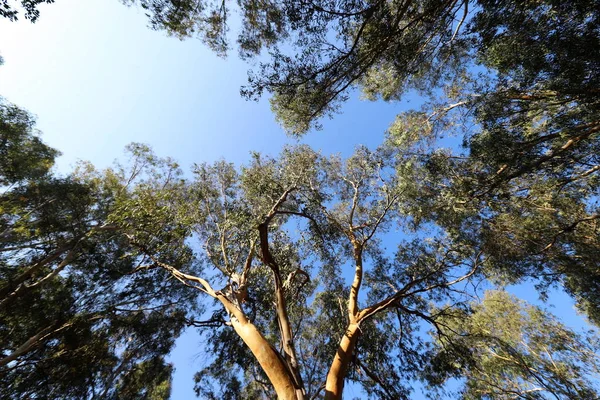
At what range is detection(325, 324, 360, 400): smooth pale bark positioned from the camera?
4.17 metres

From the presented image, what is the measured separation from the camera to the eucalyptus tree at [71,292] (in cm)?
838

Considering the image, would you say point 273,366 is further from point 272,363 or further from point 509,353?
point 509,353

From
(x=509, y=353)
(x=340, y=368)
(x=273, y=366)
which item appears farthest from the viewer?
(x=509, y=353)

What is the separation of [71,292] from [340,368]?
10870mm

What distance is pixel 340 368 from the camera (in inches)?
177

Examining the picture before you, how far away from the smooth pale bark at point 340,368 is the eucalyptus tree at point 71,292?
220 inches

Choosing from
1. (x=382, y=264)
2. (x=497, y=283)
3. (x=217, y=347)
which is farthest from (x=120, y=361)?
(x=497, y=283)

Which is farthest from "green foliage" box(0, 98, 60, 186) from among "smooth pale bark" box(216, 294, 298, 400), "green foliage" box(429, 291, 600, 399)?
"green foliage" box(429, 291, 600, 399)

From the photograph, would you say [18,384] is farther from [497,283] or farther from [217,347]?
[497,283]

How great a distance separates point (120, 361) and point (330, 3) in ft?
46.4

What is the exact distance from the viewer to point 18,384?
316 inches

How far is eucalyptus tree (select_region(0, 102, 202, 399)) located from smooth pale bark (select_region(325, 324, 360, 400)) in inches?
220

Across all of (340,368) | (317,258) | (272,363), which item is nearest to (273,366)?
(272,363)

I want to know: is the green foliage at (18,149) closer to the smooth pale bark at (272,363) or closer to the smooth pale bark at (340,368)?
the smooth pale bark at (272,363)
